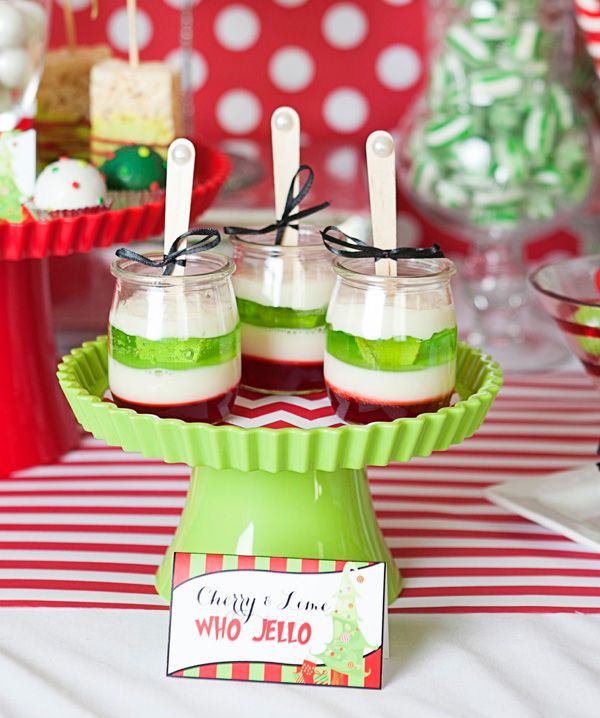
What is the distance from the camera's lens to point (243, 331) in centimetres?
86

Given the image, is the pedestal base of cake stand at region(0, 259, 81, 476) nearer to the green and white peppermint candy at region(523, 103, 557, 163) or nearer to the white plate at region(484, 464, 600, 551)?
the white plate at region(484, 464, 600, 551)

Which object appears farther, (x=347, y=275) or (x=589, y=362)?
(x=589, y=362)

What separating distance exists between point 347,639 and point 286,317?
24 centimetres

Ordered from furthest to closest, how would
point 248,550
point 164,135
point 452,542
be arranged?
point 164,135 → point 452,542 → point 248,550

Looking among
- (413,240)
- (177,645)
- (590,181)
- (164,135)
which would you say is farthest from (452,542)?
(413,240)

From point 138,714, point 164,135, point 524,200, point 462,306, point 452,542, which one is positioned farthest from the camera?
point 462,306

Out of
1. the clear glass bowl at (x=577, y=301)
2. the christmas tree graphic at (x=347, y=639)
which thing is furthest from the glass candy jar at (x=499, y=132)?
the christmas tree graphic at (x=347, y=639)

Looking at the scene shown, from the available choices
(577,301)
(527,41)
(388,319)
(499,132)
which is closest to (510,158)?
(499,132)

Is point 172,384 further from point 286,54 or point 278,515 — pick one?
point 286,54

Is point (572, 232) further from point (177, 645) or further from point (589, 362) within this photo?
point (177, 645)

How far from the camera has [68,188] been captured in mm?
965

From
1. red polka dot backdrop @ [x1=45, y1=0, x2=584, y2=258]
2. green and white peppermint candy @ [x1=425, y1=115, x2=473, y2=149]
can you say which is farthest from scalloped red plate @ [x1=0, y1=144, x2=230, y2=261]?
red polka dot backdrop @ [x1=45, y1=0, x2=584, y2=258]

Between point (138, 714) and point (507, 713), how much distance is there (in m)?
0.24

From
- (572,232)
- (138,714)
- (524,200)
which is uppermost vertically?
(524,200)
